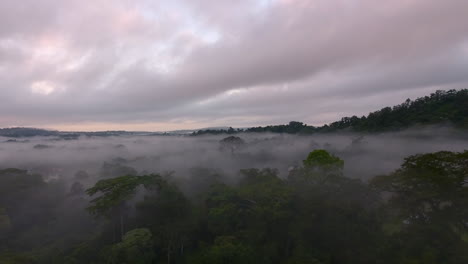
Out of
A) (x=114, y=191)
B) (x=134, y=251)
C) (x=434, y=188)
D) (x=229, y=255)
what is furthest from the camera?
(x=114, y=191)

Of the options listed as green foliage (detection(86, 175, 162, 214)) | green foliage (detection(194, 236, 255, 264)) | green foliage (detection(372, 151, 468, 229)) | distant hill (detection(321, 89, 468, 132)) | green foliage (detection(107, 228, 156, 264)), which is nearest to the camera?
green foliage (detection(372, 151, 468, 229))

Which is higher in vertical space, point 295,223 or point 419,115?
point 419,115

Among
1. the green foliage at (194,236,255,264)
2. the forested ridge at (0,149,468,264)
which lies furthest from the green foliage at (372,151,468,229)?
the green foliage at (194,236,255,264)

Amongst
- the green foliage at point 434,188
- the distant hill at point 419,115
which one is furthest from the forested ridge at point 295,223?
the distant hill at point 419,115

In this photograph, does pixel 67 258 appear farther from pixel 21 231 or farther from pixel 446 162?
pixel 446 162

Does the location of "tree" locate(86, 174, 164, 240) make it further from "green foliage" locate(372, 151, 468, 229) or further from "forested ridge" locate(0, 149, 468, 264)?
"green foliage" locate(372, 151, 468, 229)

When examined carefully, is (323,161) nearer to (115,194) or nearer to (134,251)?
(134,251)

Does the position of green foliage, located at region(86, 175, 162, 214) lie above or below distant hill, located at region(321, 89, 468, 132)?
below

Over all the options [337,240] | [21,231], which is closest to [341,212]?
[337,240]

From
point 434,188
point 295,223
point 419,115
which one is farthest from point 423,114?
point 295,223
